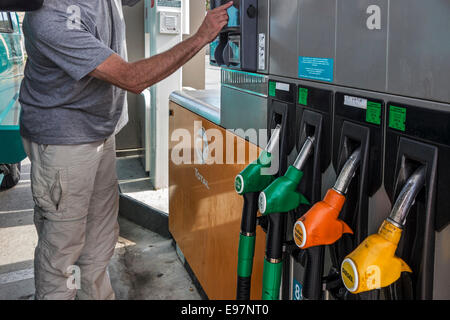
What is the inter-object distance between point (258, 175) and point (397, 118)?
511 millimetres

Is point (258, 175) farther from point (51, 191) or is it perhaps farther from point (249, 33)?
point (51, 191)

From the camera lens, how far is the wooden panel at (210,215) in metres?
1.99

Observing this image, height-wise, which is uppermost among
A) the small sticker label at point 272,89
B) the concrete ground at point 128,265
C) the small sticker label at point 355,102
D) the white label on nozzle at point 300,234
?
the small sticker label at point 272,89

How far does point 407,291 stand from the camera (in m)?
0.96

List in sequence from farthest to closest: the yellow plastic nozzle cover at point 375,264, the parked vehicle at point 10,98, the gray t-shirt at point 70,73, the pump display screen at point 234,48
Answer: the parked vehicle at point 10,98 → the gray t-shirt at point 70,73 → the pump display screen at point 234,48 → the yellow plastic nozzle cover at point 375,264

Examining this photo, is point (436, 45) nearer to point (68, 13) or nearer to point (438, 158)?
point (438, 158)

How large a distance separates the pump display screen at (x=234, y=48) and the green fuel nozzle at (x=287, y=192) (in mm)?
489

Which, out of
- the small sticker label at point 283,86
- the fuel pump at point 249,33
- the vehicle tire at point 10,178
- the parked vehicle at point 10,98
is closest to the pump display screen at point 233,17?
the fuel pump at point 249,33

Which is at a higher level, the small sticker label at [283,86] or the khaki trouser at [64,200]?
the small sticker label at [283,86]

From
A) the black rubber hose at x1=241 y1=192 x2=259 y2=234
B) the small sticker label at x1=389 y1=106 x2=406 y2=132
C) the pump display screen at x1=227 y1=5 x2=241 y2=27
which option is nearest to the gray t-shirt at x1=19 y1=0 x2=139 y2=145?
the pump display screen at x1=227 y1=5 x2=241 y2=27

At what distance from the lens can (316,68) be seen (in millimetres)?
1229

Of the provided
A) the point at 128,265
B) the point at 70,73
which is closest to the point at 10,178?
the point at 128,265

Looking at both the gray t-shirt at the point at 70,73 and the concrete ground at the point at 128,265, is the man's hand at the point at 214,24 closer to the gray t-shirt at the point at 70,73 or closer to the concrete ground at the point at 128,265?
the gray t-shirt at the point at 70,73

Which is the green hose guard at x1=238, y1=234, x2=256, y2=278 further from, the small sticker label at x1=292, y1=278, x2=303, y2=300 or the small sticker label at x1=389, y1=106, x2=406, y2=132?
the small sticker label at x1=389, y1=106, x2=406, y2=132
